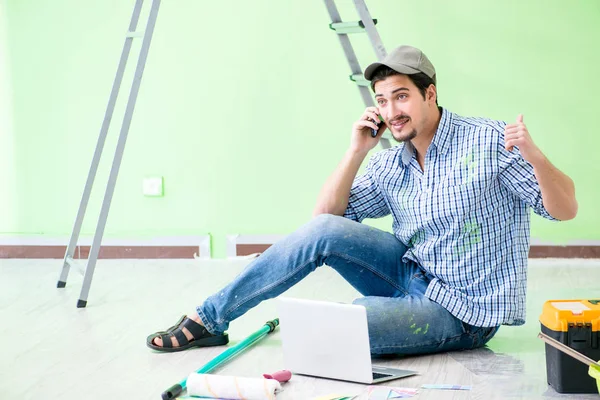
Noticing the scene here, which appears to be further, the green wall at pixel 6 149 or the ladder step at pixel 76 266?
the green wall at pixel 6 149

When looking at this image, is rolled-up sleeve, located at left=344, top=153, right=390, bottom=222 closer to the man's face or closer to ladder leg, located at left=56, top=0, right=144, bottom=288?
the man's face

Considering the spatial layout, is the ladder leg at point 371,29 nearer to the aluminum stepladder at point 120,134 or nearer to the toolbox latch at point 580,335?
Answer: the aluminum stepladder at point 120,134

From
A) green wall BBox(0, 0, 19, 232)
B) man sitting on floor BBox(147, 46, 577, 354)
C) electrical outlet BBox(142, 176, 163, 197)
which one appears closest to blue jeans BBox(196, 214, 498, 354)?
man sitting on floor BBox(147, 46, 577, 354)

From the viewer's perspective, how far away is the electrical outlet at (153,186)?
433cm

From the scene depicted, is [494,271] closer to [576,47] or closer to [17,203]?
[576,47]

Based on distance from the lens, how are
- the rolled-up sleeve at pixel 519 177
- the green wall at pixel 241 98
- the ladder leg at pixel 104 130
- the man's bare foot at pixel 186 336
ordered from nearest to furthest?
the rolled-up sleeve at pixel 519 177 < the man's bare foot at pixel 186 336 < the ladder leg at pixel 104 130 < the green wall at pixel 241 98

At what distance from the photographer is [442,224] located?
2.37 m

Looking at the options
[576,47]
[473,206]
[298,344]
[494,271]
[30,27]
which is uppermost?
[30,27]

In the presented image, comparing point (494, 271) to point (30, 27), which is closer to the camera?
point (494, 271)

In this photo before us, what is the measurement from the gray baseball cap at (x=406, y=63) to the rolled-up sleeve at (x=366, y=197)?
0.32 m

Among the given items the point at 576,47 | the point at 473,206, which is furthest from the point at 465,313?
the point at 576,47

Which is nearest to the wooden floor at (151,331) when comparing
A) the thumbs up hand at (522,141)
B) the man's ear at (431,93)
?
the thumbs up hand at (522,141)

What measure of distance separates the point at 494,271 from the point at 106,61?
264cm

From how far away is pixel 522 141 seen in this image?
6.79 feet
